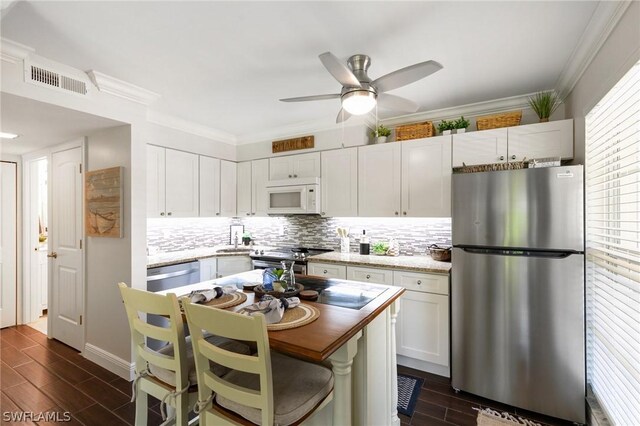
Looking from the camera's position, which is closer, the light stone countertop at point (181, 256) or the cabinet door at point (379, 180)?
Answer: the light stone countertop at point (181, 256)

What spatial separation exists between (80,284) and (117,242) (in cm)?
83

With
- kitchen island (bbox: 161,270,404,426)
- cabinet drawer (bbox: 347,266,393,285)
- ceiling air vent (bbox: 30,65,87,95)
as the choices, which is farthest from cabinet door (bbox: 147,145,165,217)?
cabinet drawer (bbox: 347,266,393,285)

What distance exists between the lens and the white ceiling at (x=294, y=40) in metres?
1.64

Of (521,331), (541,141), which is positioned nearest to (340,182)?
(541,141)

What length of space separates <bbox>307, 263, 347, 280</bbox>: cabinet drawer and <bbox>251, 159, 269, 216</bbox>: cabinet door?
1256mm

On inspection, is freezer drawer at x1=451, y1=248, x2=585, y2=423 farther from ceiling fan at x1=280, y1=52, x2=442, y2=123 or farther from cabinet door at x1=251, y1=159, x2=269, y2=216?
cabinet door at x1=251, y1=159, x2=269, y2=216

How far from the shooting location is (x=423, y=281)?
2.64m

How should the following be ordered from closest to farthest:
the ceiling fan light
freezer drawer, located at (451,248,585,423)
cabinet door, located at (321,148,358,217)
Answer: the ceiling fan light
freezer drawer, located at (451,248,585,423)
cabinet door, located at (321,148,358,217)

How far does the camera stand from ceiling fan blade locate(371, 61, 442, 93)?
1602 millimetres

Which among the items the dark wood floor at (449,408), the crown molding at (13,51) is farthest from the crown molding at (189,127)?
the dark wood floor at (449,408)

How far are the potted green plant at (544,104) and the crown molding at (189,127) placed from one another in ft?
11.7

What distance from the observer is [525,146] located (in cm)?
259

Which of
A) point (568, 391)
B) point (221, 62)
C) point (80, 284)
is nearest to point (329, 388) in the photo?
point (568, 391)

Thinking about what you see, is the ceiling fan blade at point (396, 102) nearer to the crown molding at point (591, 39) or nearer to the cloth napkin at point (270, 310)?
the crown molding at point (591, 39)
